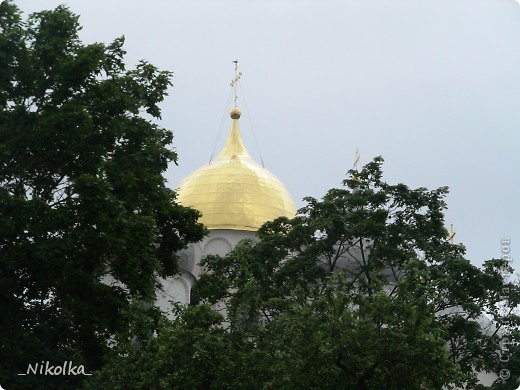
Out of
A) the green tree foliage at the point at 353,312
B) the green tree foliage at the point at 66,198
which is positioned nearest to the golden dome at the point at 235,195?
the green tree foliage at the point at 353,312

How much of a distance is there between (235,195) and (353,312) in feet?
48.6

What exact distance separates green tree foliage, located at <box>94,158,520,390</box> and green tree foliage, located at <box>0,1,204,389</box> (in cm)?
140

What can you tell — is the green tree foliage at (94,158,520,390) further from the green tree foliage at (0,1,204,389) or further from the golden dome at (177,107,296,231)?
the golden dome at (177,107,296,231)

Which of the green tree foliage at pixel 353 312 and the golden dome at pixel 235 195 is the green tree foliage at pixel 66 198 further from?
the golden dome at pixel 235 195

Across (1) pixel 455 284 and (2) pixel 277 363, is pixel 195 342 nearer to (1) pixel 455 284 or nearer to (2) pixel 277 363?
(2) pixel 277 363

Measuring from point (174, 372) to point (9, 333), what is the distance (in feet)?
9.47

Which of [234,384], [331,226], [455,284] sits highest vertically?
[331,226]

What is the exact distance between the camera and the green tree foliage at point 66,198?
14078 millimetres

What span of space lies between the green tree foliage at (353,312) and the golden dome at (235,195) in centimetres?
700

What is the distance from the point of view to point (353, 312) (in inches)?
526

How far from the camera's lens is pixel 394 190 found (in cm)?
1970

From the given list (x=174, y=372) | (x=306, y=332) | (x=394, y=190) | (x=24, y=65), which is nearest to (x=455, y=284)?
(x=394, y=190)

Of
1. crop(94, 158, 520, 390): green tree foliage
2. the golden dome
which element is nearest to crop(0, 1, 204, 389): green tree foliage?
crop(94, 158, 520, 390): green tree foliage

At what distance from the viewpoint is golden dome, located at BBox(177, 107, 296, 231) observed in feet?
90.3
